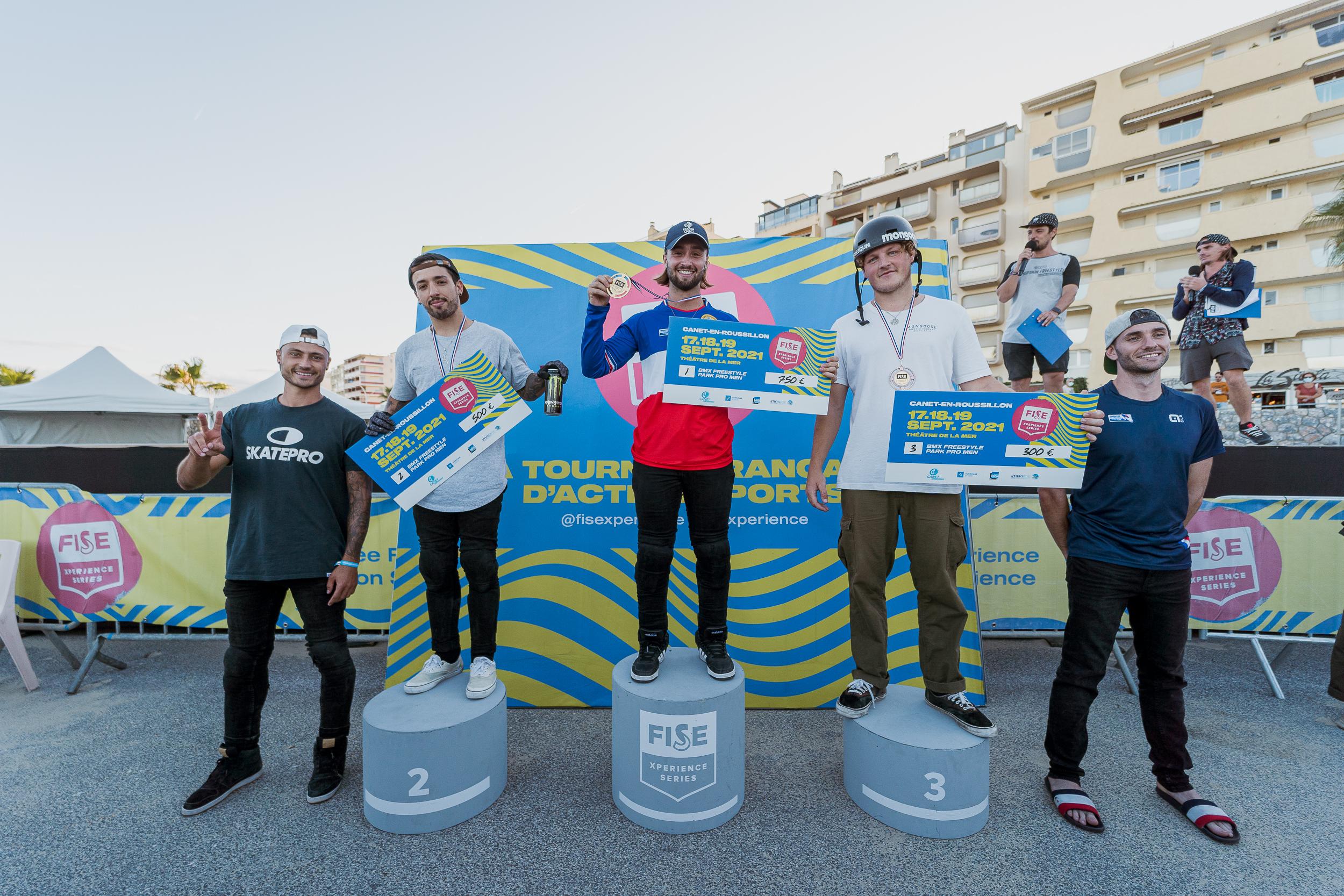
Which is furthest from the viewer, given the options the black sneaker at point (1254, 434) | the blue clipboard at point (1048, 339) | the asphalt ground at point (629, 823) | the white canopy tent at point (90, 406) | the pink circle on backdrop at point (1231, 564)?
the white canopy tent at point (90, 406)

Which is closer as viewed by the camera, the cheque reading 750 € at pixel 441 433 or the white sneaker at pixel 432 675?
the cheque reading 750 € at pixel 441 433

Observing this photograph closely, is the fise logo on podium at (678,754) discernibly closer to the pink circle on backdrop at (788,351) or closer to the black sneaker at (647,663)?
the black sneaker at (647,663)

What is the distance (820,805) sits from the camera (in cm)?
227

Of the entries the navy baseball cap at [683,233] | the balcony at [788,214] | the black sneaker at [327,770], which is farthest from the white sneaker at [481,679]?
the balcony at [788,214]

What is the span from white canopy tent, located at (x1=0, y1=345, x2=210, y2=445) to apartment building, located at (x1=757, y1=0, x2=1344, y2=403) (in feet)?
99.4

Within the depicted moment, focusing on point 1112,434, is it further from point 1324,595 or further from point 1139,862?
point 1324,595

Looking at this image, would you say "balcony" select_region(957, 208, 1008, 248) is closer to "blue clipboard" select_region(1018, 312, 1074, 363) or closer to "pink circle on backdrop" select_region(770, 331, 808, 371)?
"blue clipboard" select_region(1018, 312, 1074, 363)

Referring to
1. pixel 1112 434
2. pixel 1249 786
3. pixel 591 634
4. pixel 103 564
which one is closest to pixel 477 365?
pixel 591 634

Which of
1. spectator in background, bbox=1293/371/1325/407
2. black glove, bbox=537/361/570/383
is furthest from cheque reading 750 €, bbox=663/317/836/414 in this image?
spectator in background, bbox=1293/371/1325/407

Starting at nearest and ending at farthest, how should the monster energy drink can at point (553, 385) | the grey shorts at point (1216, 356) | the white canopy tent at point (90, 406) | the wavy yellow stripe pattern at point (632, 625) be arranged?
1. the monster energy drink can at point (553, 385)
2. the wavy yellow stripe pattern at point (632, 625)
3. the grey shorts at point (1216, 356)
4. the white canopy tent at point (90, 406)

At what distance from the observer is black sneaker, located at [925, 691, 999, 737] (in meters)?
2.17

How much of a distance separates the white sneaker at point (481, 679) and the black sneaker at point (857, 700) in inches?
60.2

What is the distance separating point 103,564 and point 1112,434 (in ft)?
19.9

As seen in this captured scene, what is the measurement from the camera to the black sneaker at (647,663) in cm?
232
